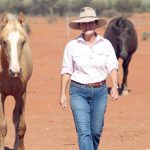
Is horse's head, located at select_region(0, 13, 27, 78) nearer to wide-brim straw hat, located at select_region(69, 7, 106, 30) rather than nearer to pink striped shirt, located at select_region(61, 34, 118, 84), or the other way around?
pink striped shirt, located at select_region(61, 34, 118, 84)

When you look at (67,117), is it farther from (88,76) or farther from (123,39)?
(88,76)

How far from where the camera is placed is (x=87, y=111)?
26.6 ft

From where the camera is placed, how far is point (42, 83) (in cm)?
2005

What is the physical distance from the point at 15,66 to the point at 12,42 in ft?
1.74

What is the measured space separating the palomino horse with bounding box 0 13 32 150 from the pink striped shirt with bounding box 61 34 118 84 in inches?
29.1

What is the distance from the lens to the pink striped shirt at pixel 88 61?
805 centimetres

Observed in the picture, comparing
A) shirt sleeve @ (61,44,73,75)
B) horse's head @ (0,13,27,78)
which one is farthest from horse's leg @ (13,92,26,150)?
shirt sleeve @ (61,44,73,75)

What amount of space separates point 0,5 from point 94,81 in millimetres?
54757

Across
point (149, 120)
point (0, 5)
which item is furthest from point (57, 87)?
point (0, 5)

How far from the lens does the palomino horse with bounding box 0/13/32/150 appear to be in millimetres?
8656

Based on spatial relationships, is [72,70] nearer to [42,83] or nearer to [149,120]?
[149,120]

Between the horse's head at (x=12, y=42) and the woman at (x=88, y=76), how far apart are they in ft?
2.34

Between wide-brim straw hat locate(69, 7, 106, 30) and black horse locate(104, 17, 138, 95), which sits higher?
wide-brim straw hat locate(69, 7, 106, 30)

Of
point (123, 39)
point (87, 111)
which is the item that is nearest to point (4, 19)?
point (87, 111)
